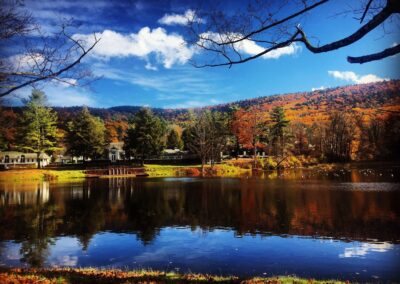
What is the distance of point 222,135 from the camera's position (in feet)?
223

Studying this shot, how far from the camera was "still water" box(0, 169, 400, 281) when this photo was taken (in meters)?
10.5

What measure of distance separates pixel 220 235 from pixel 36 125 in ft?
161

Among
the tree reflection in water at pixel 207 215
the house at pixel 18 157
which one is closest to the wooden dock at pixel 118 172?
the house at pixel 18 157

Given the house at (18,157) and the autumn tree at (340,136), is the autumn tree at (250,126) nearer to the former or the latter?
the autumn tree at (340,136)

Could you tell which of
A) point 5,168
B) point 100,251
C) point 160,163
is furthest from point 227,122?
point 100,251

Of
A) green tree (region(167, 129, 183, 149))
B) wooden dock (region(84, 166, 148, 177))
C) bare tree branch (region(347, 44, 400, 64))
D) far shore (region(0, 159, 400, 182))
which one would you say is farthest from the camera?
green tree (region(167, 129, 183, 149))

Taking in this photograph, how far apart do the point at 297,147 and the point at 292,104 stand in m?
118

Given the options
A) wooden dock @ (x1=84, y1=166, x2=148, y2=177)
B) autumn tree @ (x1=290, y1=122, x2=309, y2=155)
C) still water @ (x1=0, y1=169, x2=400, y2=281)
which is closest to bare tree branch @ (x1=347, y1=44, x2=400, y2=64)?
still water @ (x1=0, y1=169, x2=400, y2=281)

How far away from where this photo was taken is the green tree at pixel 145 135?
63.4 metres

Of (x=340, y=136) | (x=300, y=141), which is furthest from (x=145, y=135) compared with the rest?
(x=340, y=136)

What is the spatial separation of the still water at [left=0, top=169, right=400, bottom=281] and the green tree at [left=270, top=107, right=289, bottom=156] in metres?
40.6

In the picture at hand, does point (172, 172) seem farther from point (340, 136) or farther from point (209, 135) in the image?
point (340, 136)

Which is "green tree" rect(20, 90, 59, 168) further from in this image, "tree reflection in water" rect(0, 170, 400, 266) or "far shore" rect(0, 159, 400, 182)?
"tree reflection in water" rect(0, 170, 400, 266)

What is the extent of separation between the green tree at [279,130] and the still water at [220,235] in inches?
1597
